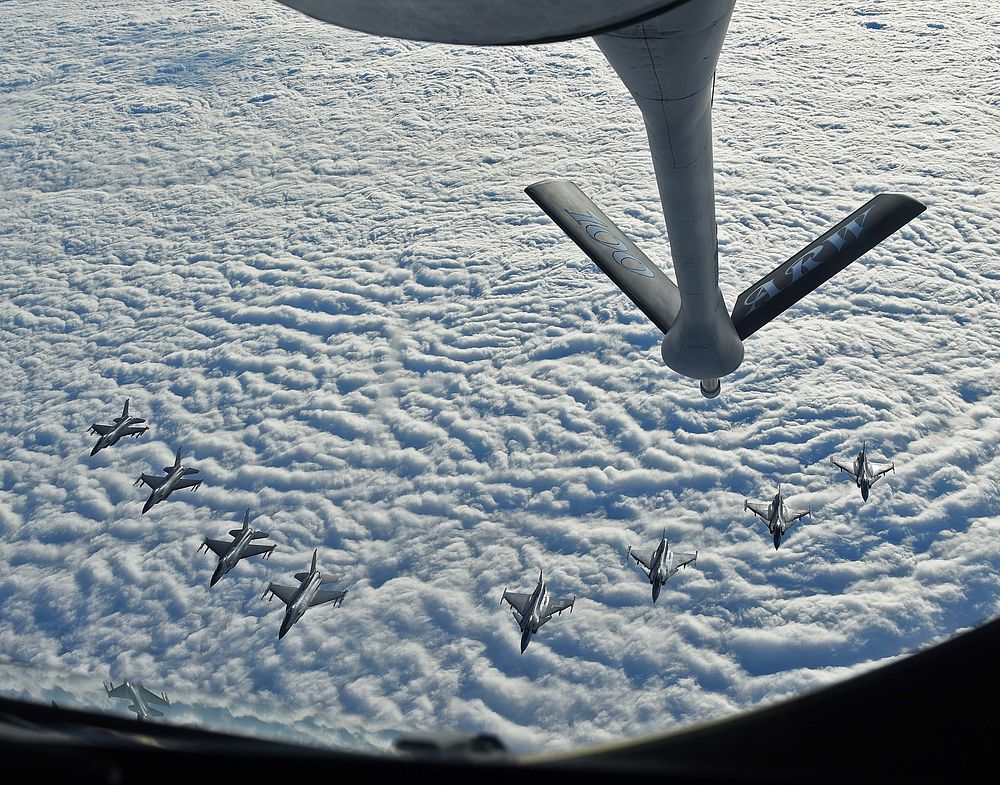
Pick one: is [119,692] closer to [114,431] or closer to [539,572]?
[539,572]

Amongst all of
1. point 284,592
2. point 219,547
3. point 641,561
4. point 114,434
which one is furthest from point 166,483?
point 641,561

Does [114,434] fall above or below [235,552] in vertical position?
above

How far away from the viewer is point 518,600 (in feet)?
82.2

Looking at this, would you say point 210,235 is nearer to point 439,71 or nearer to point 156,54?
point 439,71

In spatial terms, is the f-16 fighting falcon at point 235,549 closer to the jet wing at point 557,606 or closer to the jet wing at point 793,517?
the jet wing at point 557,606

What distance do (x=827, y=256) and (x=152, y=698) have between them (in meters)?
15.2

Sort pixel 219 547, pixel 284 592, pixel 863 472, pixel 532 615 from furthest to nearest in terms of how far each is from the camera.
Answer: pixel 219 547 → pixel 863 472 → pixel 284 592 → pixel 532 615

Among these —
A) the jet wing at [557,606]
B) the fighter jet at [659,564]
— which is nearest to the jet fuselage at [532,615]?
the jet wing at [557,606]

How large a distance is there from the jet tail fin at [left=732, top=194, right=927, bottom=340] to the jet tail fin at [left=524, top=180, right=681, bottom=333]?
5.76 feet

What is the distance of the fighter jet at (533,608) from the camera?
23.3 metres

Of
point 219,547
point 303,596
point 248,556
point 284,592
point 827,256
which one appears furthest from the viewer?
point 248,556

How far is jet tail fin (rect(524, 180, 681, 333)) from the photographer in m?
16.0

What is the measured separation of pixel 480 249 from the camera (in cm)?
4806

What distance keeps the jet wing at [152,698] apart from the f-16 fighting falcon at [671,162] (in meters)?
5.02
